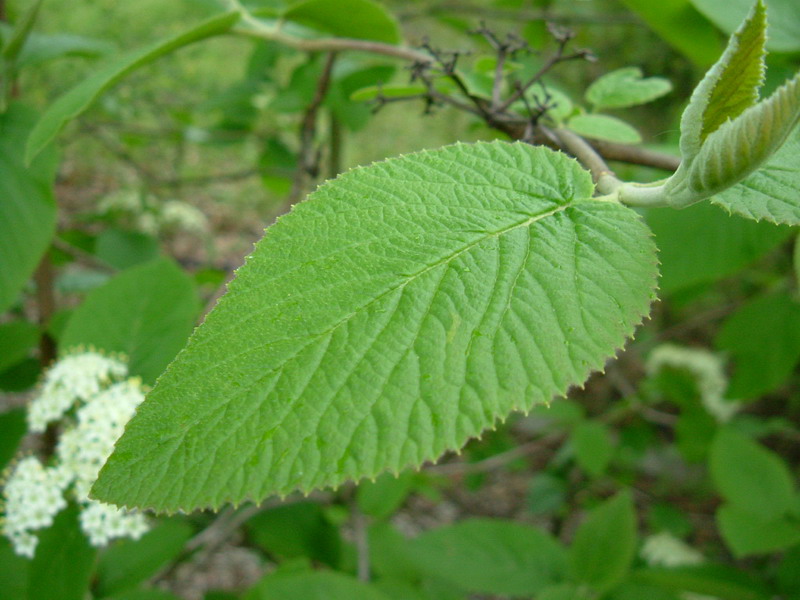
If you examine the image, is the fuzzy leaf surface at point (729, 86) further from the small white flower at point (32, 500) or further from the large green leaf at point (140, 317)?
the small white flower at point (32, 500)

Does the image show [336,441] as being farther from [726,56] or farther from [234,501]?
[726,56]

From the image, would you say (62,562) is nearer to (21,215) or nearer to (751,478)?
(21,215)

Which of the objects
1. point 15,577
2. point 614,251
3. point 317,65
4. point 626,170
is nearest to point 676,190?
point 614,251

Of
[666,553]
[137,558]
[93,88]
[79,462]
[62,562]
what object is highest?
[93,88]

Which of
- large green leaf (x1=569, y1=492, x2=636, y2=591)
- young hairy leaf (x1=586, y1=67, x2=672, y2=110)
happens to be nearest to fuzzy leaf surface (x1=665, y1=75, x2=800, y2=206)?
young hairy leaf (x1=586, y1=67, x2=672, y2=110)

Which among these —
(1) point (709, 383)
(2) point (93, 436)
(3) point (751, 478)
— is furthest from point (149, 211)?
(1) point (709, 383)

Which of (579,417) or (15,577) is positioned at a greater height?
(15,577)
